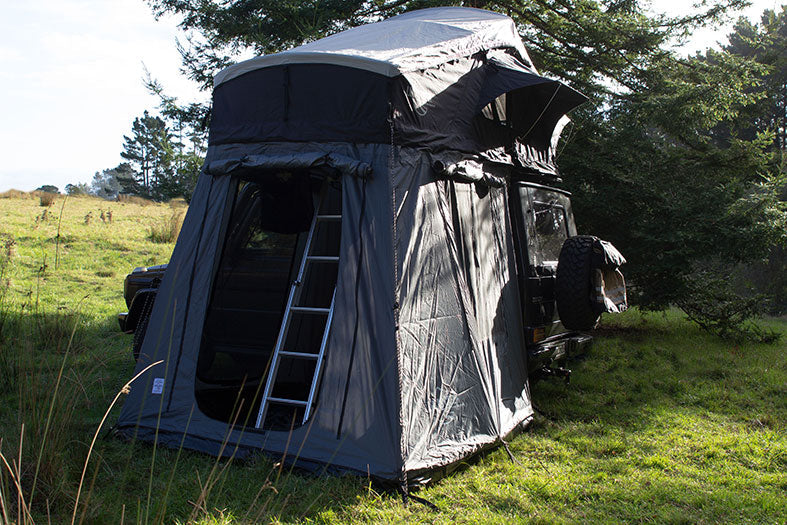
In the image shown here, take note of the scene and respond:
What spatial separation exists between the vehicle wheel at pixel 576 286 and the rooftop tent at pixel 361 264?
1.40 feet

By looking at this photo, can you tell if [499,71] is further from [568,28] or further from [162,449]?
[568,28]

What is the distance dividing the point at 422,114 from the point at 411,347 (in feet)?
5.55

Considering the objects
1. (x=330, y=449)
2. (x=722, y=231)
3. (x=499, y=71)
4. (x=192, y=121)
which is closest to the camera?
(x=330, y=449)

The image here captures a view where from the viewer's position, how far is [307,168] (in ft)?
13.6

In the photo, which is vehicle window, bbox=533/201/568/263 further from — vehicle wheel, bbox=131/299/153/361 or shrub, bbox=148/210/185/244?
shrub, bbox=148/210/185/244

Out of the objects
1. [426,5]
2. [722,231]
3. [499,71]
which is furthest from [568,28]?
[499,71]

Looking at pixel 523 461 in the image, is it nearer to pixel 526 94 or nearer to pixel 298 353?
pixel 298 353

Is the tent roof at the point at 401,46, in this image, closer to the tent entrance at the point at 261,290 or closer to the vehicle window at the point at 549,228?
the tent entrance at the point at 261,290

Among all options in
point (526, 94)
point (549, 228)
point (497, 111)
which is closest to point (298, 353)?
point (497, 111)

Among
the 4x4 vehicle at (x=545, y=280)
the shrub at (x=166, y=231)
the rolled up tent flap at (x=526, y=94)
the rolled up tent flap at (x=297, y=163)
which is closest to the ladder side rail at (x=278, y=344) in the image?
the rolled up tent flap at (x=297, y=163)

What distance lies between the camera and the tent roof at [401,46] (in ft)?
13.6

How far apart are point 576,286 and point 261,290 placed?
2776mm

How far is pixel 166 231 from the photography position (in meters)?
15.1

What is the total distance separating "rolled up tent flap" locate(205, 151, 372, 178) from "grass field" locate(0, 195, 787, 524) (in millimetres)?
1594
